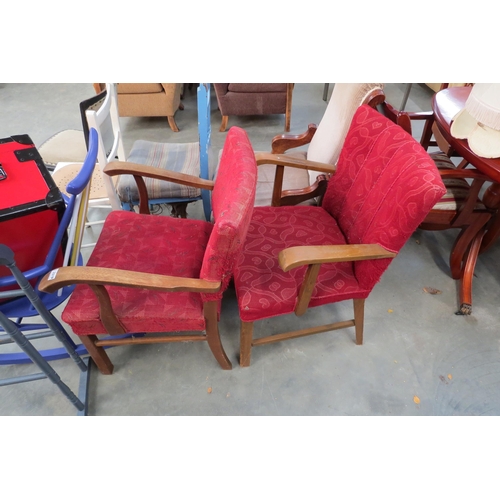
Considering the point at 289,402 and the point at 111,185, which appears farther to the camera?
the point at 111,185

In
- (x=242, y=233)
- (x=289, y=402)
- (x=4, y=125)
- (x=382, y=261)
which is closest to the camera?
(x=242, y=233)

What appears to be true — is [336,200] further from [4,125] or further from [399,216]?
[4,125]

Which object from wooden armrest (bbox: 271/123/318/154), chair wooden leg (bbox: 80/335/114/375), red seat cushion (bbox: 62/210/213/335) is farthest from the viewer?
wooden armrest (bbox: 271/123/318/154)

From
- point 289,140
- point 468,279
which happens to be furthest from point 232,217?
point 468,279

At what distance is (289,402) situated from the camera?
140 cm

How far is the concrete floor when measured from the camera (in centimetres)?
139

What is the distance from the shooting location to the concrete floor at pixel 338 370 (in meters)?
1.39

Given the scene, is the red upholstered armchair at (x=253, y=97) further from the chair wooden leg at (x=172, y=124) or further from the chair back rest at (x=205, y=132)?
the chair back rest at (x=205, y=132)

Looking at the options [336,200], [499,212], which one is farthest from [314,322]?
[499,212]

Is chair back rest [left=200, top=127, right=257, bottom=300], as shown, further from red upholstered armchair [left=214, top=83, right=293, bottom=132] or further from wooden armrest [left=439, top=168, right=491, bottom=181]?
red upholstered armchair [left=214, top=83, right=293, bottom=132]

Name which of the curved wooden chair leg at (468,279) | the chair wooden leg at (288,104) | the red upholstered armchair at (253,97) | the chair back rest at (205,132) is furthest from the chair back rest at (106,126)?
the curved wooden chair leg at (468,279)

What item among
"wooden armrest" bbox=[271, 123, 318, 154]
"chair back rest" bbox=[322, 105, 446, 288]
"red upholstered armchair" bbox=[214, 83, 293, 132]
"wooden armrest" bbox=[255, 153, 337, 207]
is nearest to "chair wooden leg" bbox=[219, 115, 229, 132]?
"red upholstered armchair" bbox=[214, 83, 293, 132]

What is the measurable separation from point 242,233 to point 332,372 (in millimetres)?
926

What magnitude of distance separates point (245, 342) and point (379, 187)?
0.81m
